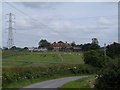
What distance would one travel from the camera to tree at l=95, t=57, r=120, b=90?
2672 centimetres

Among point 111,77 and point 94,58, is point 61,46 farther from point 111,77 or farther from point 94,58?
point 111,77

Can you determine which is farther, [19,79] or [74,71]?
[74,71]

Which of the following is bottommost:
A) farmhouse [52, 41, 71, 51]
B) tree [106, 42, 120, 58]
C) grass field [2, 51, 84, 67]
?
grass field [2, 51, 84, 67]

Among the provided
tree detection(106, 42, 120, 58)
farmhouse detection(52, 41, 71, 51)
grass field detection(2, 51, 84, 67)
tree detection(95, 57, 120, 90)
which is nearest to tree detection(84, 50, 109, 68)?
tree detection(106, 42, 120, 58)

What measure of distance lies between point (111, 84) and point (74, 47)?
14187 cm

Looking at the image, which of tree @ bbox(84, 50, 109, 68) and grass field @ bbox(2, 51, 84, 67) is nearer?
grass field @ bbox(2, 51, 84, 67)

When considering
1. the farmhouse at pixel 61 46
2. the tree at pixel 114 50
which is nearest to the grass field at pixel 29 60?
the tree at pixel 114 50

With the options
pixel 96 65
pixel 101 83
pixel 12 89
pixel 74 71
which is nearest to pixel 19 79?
pixel 12 89

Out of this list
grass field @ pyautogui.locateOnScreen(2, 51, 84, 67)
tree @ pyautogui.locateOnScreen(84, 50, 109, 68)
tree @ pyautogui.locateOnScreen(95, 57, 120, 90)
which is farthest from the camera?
tree @ pyautogui.locateOnScreen(84, 50, 109, 68)

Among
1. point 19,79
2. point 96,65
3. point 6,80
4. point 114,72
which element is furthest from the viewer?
point 96,65

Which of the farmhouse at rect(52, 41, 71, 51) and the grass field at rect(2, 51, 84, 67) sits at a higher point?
the farmhouse at rect(52, 41, 71, 51)

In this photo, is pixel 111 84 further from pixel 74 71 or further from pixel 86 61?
pixel 86 61

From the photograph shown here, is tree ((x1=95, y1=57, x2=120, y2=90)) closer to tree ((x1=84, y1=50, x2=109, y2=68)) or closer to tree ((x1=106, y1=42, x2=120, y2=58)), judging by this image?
tree ((x1=106, y1=42, x2=120, y2=58))

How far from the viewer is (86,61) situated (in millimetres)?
83125
